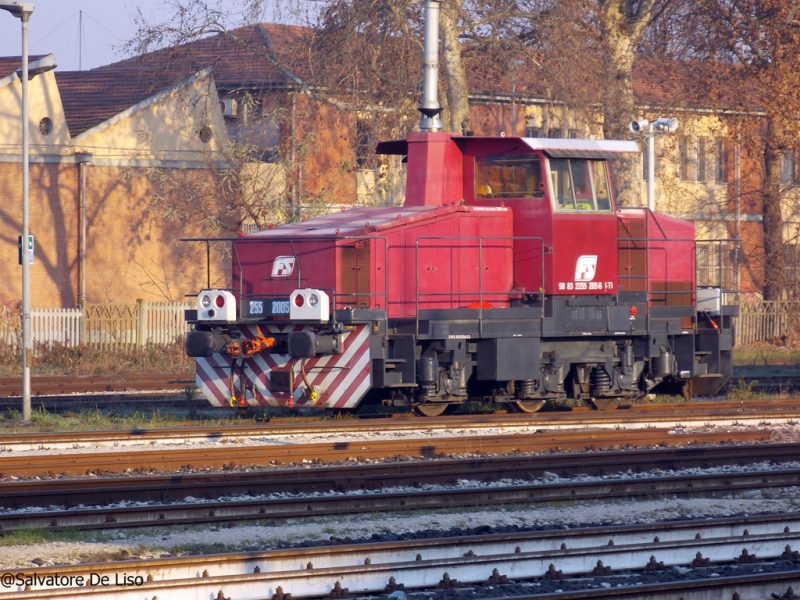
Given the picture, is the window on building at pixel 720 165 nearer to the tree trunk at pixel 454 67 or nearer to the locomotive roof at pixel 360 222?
the tree trunk at pixel 454 67

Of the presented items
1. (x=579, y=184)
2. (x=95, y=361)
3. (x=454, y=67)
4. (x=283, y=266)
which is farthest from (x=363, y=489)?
(x=454, y=67)

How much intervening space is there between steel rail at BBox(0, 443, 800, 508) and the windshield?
13.3ft

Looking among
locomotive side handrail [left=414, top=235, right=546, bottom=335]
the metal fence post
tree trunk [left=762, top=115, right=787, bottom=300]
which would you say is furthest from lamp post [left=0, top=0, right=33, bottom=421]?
tree trunk [left=762, top=115, right=787, bottom=300]

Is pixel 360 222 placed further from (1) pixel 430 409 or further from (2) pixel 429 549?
(2) pixel 429 549

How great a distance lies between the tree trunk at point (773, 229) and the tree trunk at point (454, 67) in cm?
1266

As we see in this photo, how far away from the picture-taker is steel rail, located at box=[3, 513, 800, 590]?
20.1ft

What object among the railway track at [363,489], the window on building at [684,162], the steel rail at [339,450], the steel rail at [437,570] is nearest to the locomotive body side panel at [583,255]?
the steel rail at [339,450]

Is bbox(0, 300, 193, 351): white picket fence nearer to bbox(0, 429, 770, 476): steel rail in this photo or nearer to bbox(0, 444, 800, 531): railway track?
bbox(0, 429, 770, 476): steel rail

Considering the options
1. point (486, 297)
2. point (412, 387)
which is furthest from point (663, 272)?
point (412, 387)

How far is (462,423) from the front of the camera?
13297 mm

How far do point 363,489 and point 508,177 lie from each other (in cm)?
608

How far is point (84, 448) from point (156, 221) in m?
18.5

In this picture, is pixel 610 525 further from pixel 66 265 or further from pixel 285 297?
pixel 66 265

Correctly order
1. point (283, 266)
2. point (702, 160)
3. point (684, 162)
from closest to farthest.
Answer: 1. point (283, 266)
2. point (684, 162)
3. point (702, 160)
